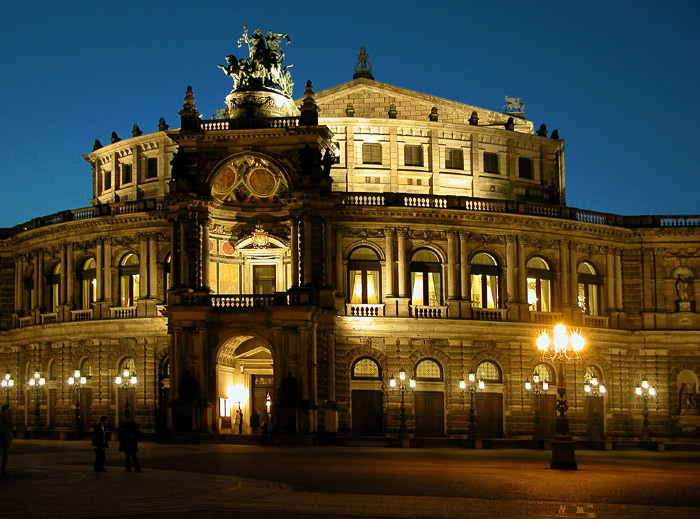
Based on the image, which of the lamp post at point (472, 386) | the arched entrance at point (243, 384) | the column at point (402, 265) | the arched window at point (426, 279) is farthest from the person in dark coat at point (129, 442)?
the arched window at point (426, 279)

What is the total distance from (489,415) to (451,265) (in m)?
9.15

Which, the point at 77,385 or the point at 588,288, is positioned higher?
the point at 588,288

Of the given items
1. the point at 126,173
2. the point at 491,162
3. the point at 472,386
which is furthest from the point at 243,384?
the point at 491,162

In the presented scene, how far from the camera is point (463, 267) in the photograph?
6769cm

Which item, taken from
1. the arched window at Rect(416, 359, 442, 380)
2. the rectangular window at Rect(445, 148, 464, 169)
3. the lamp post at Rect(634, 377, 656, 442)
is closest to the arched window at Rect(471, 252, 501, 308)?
the arched window at Rect(416, 359, 442, 380)

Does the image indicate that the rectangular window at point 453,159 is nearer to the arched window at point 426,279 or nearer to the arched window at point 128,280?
the arched window at point 426,279

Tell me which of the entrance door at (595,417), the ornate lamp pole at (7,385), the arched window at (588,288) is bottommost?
the entrance door at (595,417)

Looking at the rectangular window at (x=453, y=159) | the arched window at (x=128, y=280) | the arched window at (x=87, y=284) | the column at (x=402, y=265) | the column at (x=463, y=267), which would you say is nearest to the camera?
the column at (x=402, y=265)

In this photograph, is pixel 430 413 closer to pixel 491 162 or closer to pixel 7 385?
pixel 491 162

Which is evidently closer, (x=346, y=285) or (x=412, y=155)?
(x=346, y=285)

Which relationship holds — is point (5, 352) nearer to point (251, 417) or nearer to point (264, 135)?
point (251, 417)

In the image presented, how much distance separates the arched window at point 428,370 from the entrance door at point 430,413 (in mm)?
924

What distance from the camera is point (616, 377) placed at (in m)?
71.7

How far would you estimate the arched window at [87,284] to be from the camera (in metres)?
71.9
